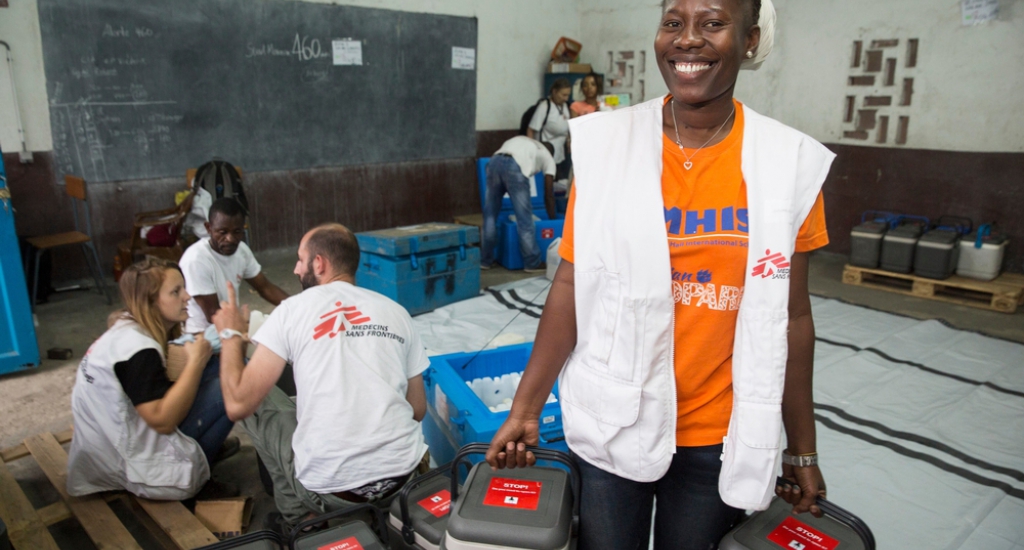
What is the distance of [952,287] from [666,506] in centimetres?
511

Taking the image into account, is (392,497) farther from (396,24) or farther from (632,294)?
(396,24)

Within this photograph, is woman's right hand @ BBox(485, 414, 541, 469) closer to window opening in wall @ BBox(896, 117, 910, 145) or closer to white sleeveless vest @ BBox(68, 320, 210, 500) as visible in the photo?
white sleeveless vest @ BBox(68, 320, 210, 500)

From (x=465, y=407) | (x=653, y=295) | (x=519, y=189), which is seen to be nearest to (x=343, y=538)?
(x=465, y=407)

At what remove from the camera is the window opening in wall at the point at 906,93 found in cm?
569

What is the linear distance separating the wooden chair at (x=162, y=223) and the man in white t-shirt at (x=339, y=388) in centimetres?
328

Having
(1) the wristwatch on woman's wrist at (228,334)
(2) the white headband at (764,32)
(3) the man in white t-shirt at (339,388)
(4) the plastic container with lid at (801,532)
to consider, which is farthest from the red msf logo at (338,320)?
(2) the white headband at (764,32)

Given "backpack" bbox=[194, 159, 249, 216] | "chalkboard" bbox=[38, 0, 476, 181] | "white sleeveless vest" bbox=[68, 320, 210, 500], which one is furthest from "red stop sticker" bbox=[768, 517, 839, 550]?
"chalkboard" bbox=[38, 0, 476, 181]

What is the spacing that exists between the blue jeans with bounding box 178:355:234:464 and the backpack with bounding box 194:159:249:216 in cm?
328

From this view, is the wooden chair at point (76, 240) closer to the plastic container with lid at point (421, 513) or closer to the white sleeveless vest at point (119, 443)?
the white sleeveless vest at point (119, 443)

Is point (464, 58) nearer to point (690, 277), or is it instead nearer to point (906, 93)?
point (906, 93)

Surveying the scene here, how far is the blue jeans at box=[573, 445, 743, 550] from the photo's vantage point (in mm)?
1250

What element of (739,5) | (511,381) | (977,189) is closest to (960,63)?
(977,189)

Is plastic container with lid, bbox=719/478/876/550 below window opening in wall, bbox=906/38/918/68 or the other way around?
below

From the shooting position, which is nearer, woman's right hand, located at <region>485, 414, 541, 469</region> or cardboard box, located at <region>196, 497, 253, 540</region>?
woman's right hand, located at <region>485, 414, 541, 469</region>
